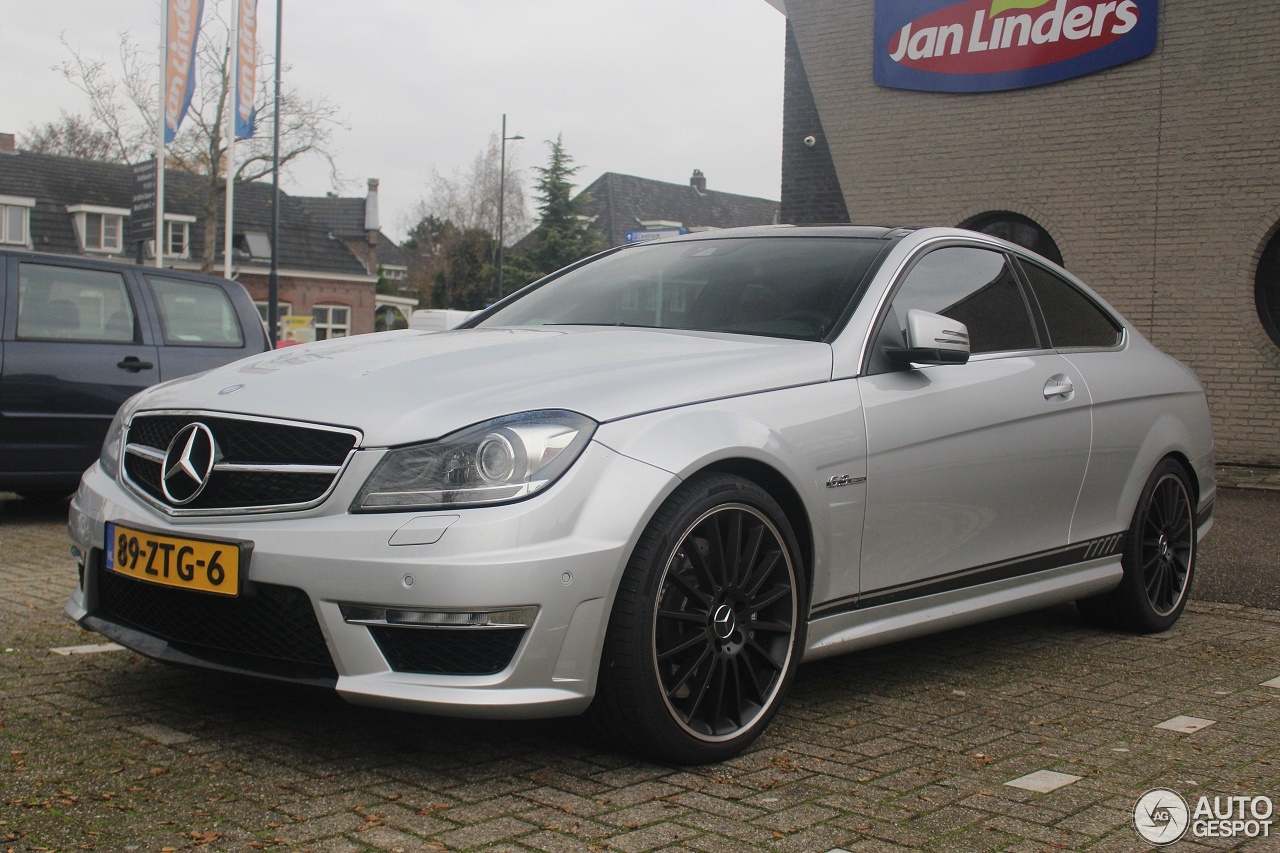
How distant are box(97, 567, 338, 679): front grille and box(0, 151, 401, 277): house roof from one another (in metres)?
47.3

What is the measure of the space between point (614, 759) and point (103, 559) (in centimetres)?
150

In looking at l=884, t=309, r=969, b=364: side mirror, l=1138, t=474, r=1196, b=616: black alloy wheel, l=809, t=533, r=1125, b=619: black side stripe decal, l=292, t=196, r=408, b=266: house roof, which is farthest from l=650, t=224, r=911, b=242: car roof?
l=292, t=196, r=408, b=266: house roof

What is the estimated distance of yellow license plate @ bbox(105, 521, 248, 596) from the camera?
311 centimetres

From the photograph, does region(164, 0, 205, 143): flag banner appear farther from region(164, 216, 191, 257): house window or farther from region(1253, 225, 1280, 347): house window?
region(164, 216, 191, 257): house window

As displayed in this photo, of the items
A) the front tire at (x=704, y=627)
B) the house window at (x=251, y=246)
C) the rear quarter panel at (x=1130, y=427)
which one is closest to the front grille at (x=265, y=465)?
the front tire at (x=704, y=627)

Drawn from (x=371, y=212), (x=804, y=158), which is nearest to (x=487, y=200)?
(x=371, y=212)

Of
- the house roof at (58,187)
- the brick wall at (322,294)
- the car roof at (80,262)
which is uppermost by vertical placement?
the house roof at (58,187)

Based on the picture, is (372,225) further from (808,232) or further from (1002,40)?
(808,232)

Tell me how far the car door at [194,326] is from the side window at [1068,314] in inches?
213

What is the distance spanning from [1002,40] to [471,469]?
1331 centimetres

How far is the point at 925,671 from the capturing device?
455 cm

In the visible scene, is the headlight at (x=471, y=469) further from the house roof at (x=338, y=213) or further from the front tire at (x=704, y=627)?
the house roof at (x=338, y=213)

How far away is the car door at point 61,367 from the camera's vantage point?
7.64 m

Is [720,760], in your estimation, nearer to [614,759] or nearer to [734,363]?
[614,759]
